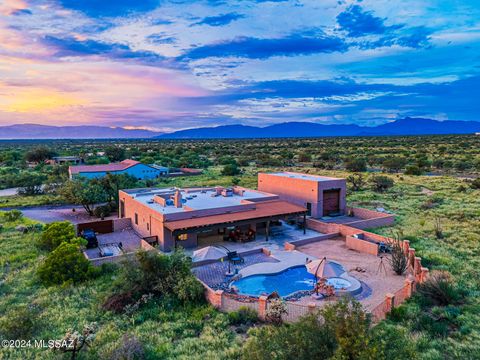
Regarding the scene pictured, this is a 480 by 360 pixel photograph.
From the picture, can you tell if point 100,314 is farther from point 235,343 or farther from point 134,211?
point 134,211

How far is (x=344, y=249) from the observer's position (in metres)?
22.0

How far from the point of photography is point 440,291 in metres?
14.3

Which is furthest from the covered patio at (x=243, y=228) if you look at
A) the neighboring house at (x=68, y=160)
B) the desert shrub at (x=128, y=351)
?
the neighboring house at (x=68, y=160)

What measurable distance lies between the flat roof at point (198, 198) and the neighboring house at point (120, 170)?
58.6 feet

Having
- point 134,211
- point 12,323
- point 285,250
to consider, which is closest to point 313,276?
point 285,250

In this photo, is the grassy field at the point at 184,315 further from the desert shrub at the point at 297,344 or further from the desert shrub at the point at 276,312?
the desert shrub at the point at 297,344

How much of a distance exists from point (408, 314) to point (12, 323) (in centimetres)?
1405

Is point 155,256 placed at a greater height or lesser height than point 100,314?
greater

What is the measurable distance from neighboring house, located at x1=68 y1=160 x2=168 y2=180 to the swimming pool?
32.7 metres

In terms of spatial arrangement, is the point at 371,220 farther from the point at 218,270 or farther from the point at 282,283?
the point at 218,270

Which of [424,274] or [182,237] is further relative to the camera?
[182,237]

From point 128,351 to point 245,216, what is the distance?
13.7m

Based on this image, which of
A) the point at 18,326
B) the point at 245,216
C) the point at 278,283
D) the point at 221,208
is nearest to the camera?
the point at 18,326

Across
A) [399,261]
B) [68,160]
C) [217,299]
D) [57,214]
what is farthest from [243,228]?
[68,160]
